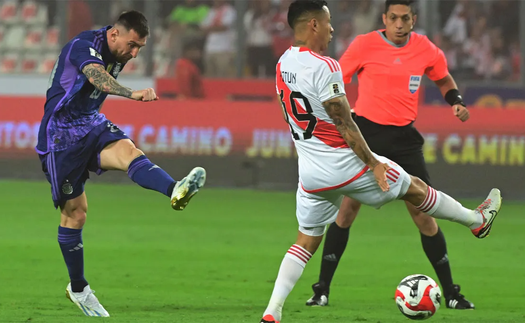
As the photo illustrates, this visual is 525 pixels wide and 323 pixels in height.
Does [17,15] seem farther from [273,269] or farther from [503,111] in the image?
[273,269]

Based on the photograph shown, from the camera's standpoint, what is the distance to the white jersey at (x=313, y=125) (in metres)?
5.94

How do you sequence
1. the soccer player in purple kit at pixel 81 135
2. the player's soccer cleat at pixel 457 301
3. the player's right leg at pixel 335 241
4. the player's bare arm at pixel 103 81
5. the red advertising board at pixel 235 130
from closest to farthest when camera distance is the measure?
the player's bare arm at pixel 103 81
the soccer player in purple kit at pixel 81 135
the player's soccer cleat at pixel 457 301
the player's right leg at pixel 335 241
the red advertising board at pixel 235 130

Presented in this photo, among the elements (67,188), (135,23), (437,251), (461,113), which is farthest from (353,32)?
(67,188)

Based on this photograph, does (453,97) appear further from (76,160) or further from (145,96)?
(76,160)

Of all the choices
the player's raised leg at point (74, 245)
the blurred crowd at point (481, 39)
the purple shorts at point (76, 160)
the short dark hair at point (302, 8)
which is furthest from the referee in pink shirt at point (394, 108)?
the blurred crowd at point (481, 39)

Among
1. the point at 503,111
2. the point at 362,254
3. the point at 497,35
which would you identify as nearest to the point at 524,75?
the point at 497,35

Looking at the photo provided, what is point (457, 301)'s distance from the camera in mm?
7414

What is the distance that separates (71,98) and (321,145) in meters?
1.88

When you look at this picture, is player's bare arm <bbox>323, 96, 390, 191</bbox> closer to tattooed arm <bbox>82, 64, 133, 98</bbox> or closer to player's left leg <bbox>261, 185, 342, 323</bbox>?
player's left leg <bbox>261, 185, 342, 323</bbox>

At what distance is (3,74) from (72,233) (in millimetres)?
13723

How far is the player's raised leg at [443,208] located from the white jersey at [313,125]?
16.8 inches

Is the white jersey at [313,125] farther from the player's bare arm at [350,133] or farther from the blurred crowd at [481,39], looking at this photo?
the blurred crowd at [481,39]

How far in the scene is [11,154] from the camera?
16516 millimetres

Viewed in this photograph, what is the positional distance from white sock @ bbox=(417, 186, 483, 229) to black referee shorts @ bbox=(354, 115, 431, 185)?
1.02 meters
